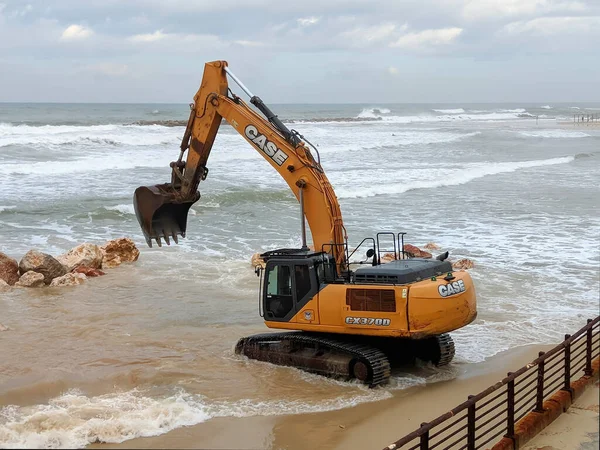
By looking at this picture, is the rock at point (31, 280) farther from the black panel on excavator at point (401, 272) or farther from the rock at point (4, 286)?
the black panel on excavator at point (401, 272)

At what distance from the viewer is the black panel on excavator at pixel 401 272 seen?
993 centimetres

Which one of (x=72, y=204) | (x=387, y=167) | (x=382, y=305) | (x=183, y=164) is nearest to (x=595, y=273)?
(x=382, y=305)

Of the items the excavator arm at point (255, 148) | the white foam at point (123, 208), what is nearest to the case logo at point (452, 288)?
the excavator arm at point (255, 148)

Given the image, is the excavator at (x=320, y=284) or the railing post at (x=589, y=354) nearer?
the railing post at (x=589, y=354)

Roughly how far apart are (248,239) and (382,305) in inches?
453

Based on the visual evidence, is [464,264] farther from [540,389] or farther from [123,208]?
[123,208]

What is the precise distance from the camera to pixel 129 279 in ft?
54.7

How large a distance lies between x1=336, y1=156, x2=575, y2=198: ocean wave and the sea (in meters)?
0.15

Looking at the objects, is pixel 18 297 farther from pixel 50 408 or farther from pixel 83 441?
pixel 83 441

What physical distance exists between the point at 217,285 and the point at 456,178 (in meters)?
19.7

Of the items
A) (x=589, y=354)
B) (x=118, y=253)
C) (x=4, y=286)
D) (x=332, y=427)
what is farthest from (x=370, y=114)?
(x=332, y=427)

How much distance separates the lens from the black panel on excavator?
993 cm

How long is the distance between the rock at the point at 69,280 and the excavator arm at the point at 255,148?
453 cm

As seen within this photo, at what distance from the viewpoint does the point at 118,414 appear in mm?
9016
